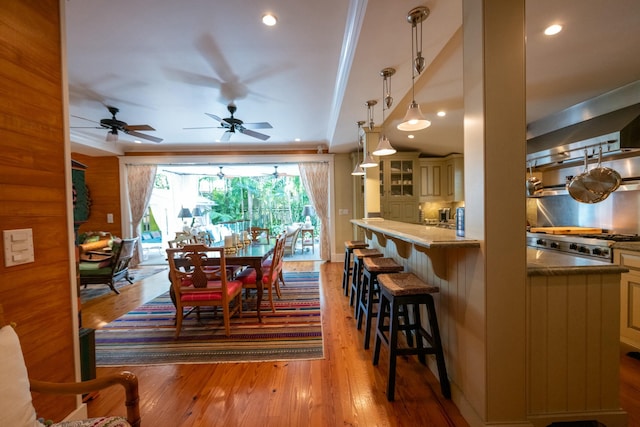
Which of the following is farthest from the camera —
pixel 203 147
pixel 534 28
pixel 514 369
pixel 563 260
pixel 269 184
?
pixel 269 184

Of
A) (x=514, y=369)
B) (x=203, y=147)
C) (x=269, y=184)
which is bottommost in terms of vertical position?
(x=514, y=369)

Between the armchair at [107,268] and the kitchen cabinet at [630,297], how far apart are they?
5780mm

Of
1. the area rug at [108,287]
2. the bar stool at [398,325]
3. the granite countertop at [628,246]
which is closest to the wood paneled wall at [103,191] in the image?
the area rug at [108,287]

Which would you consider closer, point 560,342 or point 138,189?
point 560,342

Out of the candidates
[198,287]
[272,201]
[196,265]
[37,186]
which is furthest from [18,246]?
[272,201]

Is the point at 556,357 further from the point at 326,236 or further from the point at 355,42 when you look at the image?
the point at 326,236

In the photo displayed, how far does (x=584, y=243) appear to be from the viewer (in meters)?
2.41

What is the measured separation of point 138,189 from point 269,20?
536 centimetres

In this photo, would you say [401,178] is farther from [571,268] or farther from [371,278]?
[571,268]

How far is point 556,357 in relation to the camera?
Answer: 4.47ft

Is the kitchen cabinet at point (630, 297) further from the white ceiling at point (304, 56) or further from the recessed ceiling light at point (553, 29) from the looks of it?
the recessed ceiling light at point (553, 29)

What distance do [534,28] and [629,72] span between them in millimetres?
1307

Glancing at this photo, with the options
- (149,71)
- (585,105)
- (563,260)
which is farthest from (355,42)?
(585,105)

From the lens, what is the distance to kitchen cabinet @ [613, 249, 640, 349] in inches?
78.6
